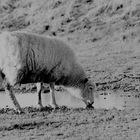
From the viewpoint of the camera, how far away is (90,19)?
93.9 feet

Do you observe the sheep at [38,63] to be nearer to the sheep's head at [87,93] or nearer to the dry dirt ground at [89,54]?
the sheep's head at [87,93]

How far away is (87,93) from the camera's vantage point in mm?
11398

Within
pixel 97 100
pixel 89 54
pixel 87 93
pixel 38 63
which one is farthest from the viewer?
pixel 89 54

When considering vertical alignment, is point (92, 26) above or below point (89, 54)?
above

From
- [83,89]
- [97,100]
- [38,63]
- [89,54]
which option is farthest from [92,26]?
[38,63]

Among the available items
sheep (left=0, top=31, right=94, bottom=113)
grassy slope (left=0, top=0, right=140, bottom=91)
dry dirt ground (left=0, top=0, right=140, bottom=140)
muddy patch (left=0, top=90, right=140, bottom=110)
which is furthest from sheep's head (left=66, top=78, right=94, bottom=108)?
grassy slope (left=0, top=0, right=140, bottom=91)

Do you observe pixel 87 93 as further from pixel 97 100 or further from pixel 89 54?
pixel 89 54

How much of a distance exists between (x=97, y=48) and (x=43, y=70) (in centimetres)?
1437

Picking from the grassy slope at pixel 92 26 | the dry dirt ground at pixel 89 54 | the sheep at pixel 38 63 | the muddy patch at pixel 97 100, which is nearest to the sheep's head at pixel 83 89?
the sheep at pixel 38 63

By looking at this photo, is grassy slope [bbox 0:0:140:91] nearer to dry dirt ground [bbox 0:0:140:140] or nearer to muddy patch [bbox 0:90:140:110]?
dry dirt ground [bbox 0:0:140:140]

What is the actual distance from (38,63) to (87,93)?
72.4 inches

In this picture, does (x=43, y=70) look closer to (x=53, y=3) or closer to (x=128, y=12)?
(x=128, y=12)

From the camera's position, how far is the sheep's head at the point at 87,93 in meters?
11.3

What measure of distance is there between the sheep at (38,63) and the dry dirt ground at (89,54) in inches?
28.9
